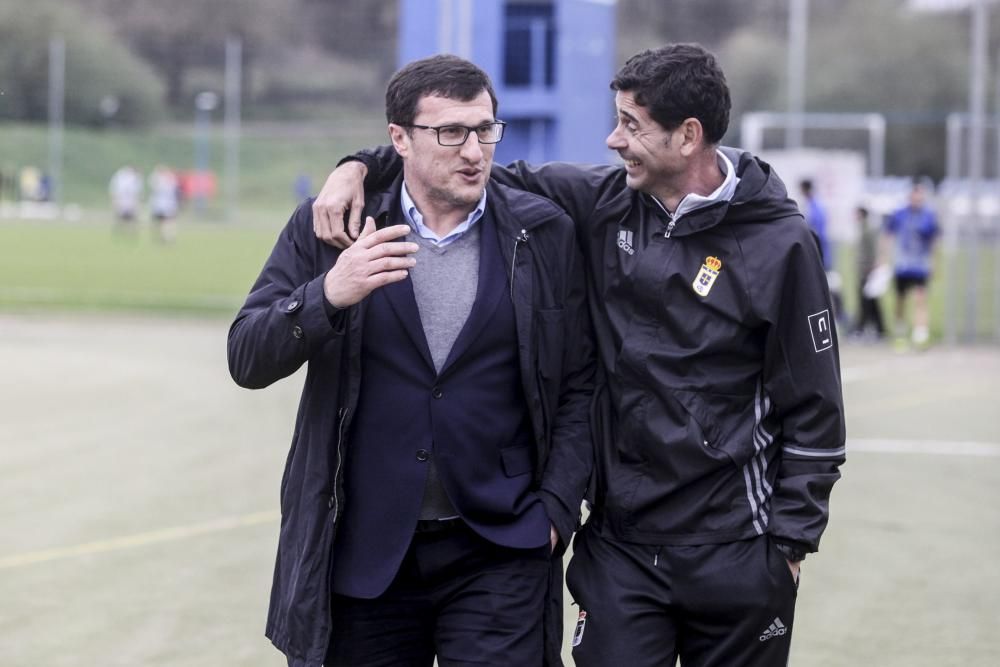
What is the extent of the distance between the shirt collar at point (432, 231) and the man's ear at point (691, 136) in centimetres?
49

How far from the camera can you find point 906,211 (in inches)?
704

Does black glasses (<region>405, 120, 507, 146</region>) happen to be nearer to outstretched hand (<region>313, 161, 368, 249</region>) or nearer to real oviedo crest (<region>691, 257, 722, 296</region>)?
outstretched hand (<region>313, 161, 368, 249</region>)

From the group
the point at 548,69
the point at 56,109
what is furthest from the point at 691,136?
the point at 56,109

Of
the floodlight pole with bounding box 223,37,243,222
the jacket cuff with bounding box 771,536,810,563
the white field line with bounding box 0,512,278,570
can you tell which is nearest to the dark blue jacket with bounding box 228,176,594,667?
the jacket cuff with bounding box 771,536,810,563

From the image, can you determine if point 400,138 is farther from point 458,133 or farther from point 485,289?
point 485,289

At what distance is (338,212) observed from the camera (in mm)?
3549

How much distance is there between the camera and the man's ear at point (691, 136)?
3545 millimetres

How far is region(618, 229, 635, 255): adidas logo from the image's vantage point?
12.0ft

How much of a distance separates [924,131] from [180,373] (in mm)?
50881

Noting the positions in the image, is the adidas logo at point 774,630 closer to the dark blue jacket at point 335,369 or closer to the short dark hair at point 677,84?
the dark blue jacket at point 335,369

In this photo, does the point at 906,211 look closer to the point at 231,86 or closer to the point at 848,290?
the point at 848,290

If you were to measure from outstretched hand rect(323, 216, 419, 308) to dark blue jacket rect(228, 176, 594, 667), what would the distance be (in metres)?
0.05

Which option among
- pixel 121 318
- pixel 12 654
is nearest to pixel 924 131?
pixel 121 318

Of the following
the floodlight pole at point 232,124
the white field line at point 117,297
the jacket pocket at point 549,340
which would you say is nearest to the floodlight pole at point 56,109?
the floodlight pole at point 232,124
